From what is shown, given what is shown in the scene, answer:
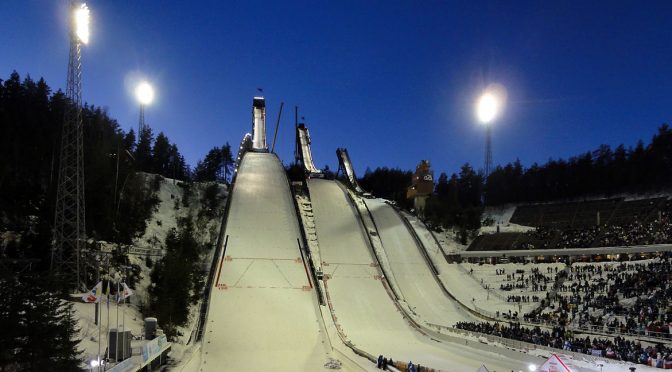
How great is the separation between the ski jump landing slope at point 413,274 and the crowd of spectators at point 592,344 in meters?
3.95

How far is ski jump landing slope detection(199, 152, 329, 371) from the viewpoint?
18453 mm

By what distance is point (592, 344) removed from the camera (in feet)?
62.3

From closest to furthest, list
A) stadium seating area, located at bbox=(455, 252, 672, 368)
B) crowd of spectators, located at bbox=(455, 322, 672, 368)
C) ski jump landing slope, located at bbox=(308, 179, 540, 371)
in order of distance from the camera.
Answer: crowd of spectators, located at bbox=(455, 322, 672, 368) < stadium seating area, located at bbox=(455, 252, 672, 368) < ski jump landing slope, located at bbox=(308, 179, 540, 371)

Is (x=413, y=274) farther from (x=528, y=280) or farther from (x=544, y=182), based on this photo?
(x=544, y=182)

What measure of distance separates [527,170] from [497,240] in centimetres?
3028

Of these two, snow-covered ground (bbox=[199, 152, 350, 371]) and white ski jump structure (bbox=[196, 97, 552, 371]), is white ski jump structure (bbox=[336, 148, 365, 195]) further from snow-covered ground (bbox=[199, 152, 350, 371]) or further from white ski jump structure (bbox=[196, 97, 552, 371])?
snow-covered ground (bbox=[199, 152, 350, 371])

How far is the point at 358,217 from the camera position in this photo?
123 ft

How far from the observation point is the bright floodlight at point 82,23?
22.4 metres

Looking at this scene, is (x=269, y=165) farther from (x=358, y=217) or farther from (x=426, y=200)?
(x=426, y=200)

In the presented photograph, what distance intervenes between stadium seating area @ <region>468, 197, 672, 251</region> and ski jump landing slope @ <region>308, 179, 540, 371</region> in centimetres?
1053

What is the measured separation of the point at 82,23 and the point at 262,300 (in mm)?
14303

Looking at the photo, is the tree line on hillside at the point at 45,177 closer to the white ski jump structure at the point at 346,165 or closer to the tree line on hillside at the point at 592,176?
the white ski jump structure at the point at 346,165

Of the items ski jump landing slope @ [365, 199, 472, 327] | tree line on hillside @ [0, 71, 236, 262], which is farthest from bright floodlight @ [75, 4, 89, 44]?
ski jump landing slope @ [365, 199, 472, 327]

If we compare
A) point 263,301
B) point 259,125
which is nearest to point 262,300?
point 263,301
